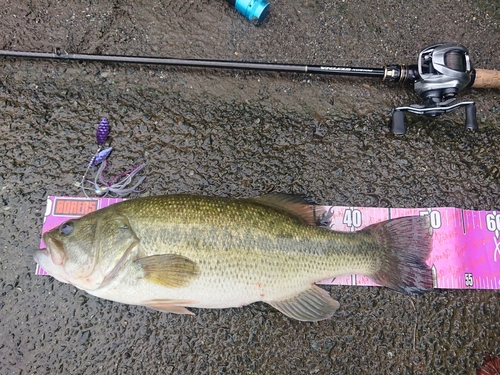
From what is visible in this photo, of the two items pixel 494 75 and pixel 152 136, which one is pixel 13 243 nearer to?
pixel 152 136

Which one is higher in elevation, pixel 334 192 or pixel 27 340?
pixel 334 192

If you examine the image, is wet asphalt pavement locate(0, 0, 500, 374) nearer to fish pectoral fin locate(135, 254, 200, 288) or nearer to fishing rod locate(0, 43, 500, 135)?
fishing rod locate(0, 43, 500, 135)

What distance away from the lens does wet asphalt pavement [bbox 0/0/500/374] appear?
92.1 inches

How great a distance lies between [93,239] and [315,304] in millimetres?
1338

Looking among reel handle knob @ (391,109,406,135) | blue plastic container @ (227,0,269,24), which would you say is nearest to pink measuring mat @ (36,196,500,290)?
reel handle knob @ (391,109,406,135)

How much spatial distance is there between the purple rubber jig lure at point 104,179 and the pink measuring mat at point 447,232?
0.20ft

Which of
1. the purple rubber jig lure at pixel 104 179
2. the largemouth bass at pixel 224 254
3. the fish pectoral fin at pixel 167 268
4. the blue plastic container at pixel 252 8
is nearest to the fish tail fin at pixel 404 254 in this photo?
the largemouth bass at pixel 224 254

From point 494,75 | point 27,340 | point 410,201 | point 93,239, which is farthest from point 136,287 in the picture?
point 494,75

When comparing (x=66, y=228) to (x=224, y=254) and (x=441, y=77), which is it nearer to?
(x=224, y=254)

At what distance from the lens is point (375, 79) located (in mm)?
2717

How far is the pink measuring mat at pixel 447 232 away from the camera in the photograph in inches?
94.7

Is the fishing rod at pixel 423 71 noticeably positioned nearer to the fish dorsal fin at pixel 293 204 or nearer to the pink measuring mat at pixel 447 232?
the pink measuring mat at pixel 447 232

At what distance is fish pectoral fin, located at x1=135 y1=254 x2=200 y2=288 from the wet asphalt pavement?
553mm

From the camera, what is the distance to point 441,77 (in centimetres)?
232
